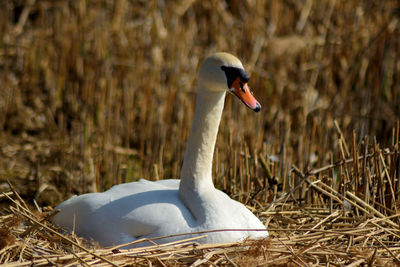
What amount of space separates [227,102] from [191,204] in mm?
2539

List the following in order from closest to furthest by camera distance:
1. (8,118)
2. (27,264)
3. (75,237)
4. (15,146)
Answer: (27,264)
(75,237)
(15,146)
(8,118)

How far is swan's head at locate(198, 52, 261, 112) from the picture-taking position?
3268mm

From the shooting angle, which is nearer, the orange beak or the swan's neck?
the orange beak

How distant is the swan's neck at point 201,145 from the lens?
136 inches

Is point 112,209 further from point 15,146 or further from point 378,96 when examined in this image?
point 378,96

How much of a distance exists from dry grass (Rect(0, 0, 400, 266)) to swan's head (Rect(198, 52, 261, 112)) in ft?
2.60

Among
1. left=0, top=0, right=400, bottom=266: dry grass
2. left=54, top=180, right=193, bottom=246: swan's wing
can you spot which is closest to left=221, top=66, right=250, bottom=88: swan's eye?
left=54, top=180, right=193, bottom=246: swan's wing

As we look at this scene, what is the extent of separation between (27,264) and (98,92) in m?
3.54

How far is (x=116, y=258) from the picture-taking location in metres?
2.94

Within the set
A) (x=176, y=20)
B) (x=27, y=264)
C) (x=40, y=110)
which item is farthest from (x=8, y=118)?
(x=27, y=264)

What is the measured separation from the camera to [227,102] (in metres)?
5.81

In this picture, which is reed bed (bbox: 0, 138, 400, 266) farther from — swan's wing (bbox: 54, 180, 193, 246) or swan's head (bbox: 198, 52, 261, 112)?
swan's head (bbox: 198, 52, 261, 112)

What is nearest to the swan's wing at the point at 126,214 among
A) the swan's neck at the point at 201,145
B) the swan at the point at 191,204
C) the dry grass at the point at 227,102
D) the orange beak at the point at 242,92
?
the swan at the point at 191,204

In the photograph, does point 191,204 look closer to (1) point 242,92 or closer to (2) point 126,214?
(2) point 126,214
